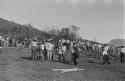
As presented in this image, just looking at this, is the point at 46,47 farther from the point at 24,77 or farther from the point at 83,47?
the point at 83,47

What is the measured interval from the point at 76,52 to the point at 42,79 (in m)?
8.93

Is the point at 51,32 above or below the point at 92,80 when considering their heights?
above

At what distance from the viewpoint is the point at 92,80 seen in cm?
1338

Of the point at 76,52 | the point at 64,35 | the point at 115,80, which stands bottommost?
the point at 115,80

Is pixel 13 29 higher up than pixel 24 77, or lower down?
higher up

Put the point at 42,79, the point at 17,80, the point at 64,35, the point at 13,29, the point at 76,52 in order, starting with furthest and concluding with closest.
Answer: the point at 13,29, the point at 64,35, the point at 76,52, the point at 42,79, the point at 17,80

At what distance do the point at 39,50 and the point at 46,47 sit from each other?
2.45ft

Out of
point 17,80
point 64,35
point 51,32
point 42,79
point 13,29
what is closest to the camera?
point 17,80

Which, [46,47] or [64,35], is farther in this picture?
[64,35]

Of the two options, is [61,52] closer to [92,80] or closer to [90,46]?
[92,80]

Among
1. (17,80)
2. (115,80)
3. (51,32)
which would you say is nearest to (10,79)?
(17,80)

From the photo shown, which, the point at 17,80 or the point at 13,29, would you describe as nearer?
the point at 17,80

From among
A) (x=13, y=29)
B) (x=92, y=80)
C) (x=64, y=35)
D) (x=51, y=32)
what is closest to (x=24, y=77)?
(x=92, y=80)

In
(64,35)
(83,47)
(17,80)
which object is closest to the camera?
(17,80)
